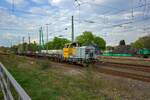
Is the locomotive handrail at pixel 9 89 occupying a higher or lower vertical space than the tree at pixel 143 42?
lower

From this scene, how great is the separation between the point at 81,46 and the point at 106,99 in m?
22.0

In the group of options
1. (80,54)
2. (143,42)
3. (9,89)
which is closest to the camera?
(9,89)

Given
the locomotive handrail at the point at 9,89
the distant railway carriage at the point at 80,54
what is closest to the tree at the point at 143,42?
the distant railway carriage at the point at 80,54

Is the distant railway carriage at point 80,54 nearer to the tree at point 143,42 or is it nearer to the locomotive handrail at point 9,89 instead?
the locomotive handrail at point 9,89

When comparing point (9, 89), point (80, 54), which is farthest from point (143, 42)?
point (9, 89)

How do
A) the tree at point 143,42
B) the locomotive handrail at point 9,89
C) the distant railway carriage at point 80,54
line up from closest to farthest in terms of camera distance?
1. the locomotive handrail at point 9,89
2. the distant railway carriage at point 80,54
3. the tree at point 143,42

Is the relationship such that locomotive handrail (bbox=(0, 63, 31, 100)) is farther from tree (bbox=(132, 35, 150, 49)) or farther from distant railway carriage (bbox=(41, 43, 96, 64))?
tree (bbox=(132, 35, 150, 49))

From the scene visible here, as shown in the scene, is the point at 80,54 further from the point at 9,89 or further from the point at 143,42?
the point at 143,42

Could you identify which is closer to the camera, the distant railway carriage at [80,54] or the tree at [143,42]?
the distant railway carriage at [80,54]

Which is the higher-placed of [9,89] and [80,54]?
[80,54]

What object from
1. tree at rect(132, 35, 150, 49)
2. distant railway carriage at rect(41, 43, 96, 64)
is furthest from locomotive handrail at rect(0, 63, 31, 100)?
tree at rect(132, 35, 150, 49)

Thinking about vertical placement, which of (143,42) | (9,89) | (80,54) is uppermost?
(143,42)

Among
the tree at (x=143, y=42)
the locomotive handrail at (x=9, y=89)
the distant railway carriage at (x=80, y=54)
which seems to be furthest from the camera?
the tree at (x=143, y=42)

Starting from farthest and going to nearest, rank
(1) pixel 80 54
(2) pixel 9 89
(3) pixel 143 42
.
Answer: (3) pixel 143 42 → (1) pixel 80 54 → (2) pixel 9 89
